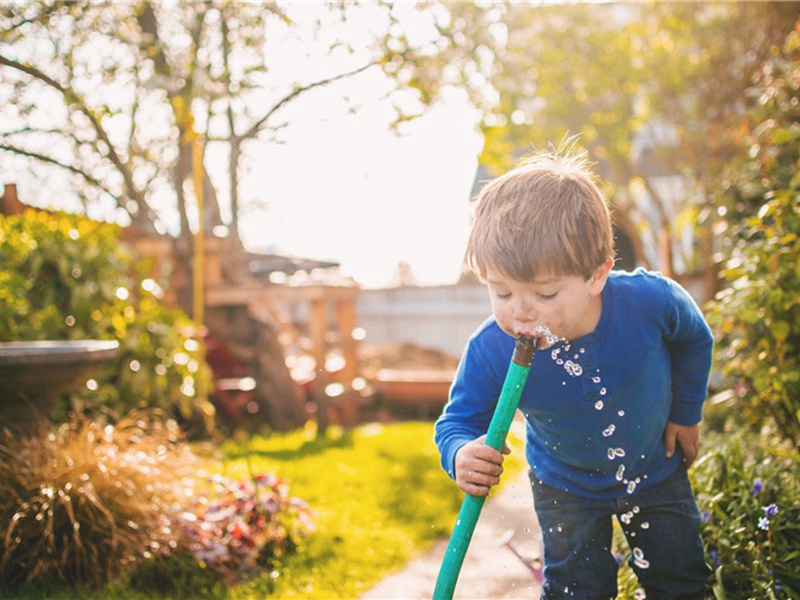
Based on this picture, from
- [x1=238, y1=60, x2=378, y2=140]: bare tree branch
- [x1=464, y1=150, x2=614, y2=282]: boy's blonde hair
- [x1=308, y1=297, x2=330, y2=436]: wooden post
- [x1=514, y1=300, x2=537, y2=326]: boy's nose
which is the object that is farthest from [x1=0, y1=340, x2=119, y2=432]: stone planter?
[x1=238, y1=60, x2=378, y2=140]: bare tree branch

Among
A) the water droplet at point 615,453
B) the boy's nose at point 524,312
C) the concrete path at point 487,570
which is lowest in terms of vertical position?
the concrete path at point 487,570

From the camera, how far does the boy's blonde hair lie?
1682mm

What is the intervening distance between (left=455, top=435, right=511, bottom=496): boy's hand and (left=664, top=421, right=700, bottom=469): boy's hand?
62 cm

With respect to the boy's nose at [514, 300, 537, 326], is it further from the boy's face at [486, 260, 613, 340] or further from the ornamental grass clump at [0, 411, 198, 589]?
the ornamental grass clump at [0, 411, 198, 589]

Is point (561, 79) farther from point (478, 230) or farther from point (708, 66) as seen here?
point (478, 230)

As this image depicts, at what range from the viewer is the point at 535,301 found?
1693 millimetres

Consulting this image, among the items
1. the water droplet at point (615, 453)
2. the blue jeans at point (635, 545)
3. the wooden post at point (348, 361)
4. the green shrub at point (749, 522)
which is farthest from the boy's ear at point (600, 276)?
the wooden post at point (348, 361)

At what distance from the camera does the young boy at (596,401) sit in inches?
70.7

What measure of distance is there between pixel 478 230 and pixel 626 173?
288 inches

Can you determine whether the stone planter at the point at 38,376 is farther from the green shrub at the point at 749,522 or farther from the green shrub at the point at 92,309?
the green shrub at the point at 749,522

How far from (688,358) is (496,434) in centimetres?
67

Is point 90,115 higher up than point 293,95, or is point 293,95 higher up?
point 293,95

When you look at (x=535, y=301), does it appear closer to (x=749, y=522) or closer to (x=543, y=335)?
(x=543, y=335)

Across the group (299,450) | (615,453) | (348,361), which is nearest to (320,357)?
(348,361)
